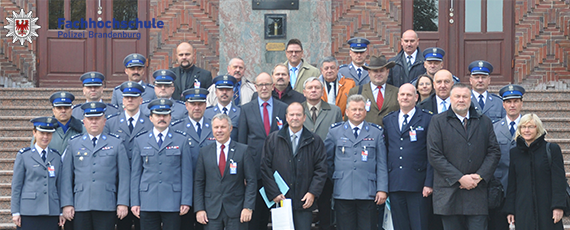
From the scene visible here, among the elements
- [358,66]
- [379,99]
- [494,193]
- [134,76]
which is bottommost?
[494,193]

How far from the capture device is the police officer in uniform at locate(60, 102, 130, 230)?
6.60m

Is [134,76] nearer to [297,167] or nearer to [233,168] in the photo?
[233,168]

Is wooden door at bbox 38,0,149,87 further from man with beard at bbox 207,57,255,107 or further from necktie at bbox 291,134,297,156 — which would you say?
necktie at bbox 291,134,297,156

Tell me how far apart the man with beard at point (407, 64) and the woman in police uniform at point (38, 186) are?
4.20 m

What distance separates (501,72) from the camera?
38.8 ft

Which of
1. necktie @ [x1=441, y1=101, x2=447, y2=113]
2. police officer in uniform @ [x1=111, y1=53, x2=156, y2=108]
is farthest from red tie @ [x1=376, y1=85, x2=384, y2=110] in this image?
police officer in uniform @ [x1=111, y1=53, x2=156, y2=108]

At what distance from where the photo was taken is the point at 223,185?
664 centimetres

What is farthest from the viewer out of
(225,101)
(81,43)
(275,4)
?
(81,43)

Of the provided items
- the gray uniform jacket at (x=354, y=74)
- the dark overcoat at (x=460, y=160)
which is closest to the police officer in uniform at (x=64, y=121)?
the gray uniform jacket at (x=354, y=74)

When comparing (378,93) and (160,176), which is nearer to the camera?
(160,176)

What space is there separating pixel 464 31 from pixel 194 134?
262 inches

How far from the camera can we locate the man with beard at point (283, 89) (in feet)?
25.1

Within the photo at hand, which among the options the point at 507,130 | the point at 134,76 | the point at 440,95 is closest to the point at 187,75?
the point at 134,76

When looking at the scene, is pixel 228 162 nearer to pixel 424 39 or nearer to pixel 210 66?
pixel 210 66
